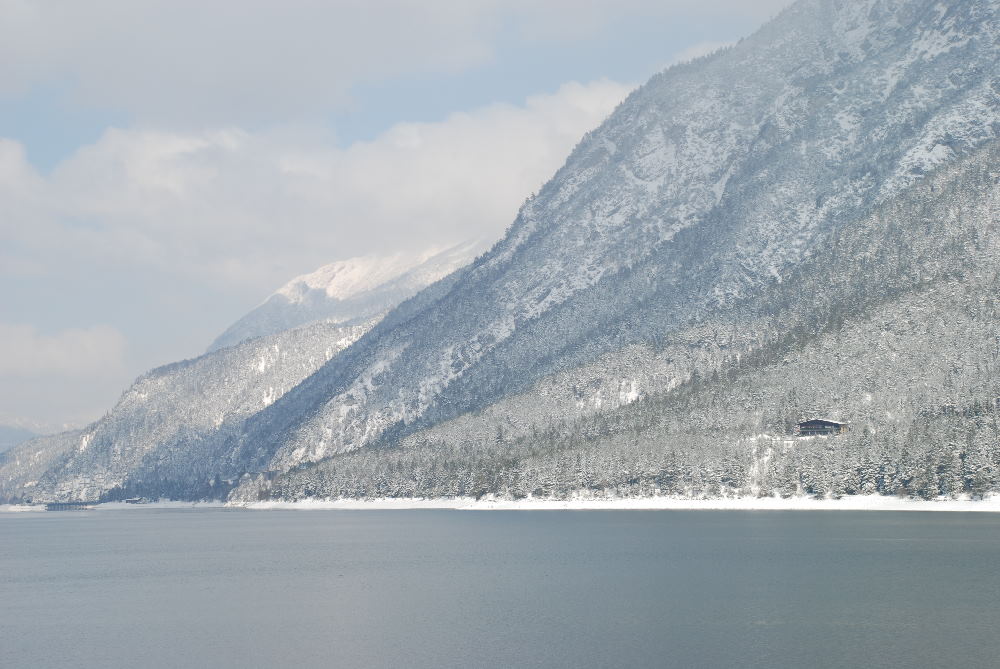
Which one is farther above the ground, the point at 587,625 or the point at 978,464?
the point at 978,464

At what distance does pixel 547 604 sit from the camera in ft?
347

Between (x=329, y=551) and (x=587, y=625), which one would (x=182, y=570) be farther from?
(x=587, y=625)

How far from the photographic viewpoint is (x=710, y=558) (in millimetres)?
137750

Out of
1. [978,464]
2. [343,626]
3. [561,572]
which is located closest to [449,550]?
[561,572]

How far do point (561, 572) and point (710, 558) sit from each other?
799 inches

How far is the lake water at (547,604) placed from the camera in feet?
266

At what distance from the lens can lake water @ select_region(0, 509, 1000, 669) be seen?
8100cm

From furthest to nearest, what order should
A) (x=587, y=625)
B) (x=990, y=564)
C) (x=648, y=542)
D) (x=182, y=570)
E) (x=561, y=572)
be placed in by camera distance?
(x=648, y=542) < (x=182, y=570) < (x=561, y=572) < (x=990, y=564) < (x=587, y=625)

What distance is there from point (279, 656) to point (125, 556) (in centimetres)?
11229

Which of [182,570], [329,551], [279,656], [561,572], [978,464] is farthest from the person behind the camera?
[978,464]

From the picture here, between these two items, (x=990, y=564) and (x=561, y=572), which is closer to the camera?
(x=990, y=564)

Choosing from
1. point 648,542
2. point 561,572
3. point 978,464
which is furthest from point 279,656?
point 978,464

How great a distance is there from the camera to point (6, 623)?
10475 centimetres

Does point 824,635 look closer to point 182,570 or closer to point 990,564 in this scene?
point 990,564
